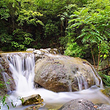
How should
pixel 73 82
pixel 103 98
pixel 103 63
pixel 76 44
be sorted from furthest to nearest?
pixel 76 44, pixel 103 63, pixel 73 82, pixel 103 98

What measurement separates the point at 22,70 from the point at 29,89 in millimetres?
1436

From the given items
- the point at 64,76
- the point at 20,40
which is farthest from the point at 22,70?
the point at 20,40

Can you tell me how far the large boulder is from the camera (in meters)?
5.01

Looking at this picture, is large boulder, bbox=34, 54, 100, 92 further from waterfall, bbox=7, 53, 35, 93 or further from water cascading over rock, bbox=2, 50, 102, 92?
waterfall, bbox=7, 53, 35, 93

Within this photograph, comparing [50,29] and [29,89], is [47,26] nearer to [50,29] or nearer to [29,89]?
[50,29]

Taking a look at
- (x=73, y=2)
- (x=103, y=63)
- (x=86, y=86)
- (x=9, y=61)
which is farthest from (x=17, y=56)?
(x=73, y=2)

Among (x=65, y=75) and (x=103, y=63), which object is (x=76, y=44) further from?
(x=65, y=75)

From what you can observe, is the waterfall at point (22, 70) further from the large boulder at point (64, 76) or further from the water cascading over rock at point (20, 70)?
the large boulder at point (64, 76)

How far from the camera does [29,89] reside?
5.36m

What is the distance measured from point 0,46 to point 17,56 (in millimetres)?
5688

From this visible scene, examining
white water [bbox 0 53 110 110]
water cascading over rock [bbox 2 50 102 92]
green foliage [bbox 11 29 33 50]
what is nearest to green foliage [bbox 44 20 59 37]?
green foliage [bbox 11 29 33 50]

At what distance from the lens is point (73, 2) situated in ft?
36.1

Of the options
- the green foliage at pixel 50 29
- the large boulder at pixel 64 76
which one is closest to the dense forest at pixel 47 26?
the green foliage at pixel 50 29

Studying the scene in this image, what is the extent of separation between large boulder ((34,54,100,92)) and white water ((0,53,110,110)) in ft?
0.61
